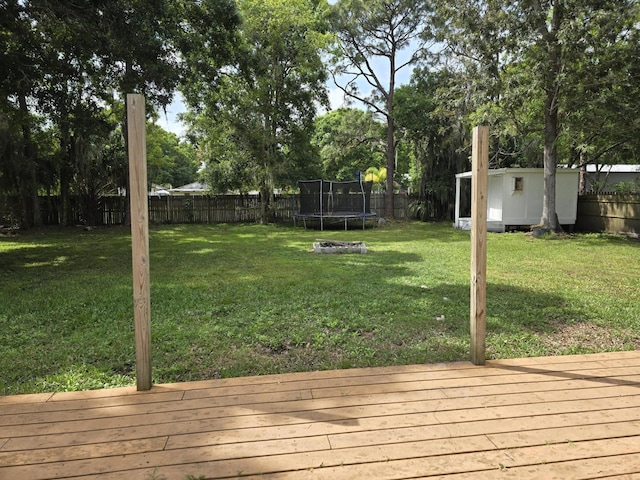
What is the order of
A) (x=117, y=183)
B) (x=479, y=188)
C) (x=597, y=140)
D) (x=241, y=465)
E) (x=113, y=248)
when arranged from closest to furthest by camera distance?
1. (x=241, y=465)
2. (x=479, y=188)
3. (x=113, y=248)
4. (x=597, y=140)
5. (x=117, y=183)

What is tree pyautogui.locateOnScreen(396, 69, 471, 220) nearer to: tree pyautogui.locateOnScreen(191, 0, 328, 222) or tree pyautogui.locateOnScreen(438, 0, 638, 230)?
tree pyautogui.locateOnScreen(191, 0, 328, 222)

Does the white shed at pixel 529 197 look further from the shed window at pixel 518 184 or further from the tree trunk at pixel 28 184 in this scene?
the tree trunk at pixel 28 184

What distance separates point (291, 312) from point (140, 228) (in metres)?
2.24

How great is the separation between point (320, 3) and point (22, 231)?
1518 centimetres

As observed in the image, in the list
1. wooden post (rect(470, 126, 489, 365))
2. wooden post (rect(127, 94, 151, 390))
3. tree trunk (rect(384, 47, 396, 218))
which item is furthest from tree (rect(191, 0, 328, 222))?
wooden post (rect(470, 126, 489, 365))

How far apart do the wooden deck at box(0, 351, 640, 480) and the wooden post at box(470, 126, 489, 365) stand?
9.4 inches

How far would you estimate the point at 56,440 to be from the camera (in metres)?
2.06

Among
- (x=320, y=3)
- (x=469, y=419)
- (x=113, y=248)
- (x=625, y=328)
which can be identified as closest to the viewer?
(x=469, y=419)

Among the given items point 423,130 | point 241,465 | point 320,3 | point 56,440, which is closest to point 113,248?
point 56,440

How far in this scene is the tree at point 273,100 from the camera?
16.2m

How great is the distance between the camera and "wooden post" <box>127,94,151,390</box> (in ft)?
8.40

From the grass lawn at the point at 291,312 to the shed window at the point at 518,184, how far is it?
5563 mm

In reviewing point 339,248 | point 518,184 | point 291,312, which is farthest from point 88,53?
point 518,184

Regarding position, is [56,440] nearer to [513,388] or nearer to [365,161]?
[513,388]
